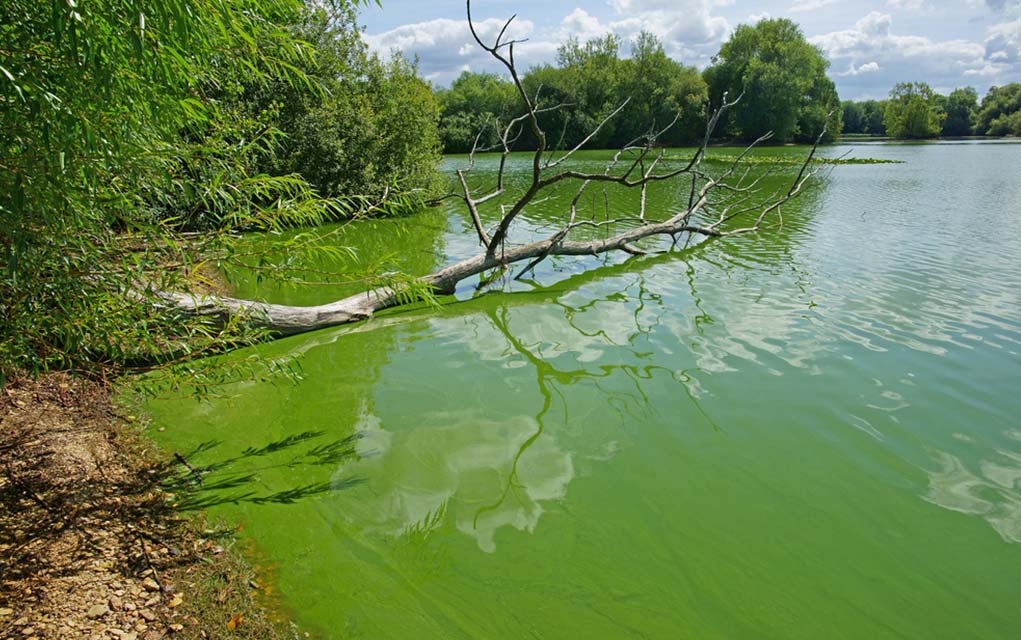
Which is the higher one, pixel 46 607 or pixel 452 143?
pixel 452 143

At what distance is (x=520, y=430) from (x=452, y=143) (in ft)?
159

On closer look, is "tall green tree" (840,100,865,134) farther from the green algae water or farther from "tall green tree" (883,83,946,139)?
the green algae water

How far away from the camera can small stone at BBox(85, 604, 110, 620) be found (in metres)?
2.54

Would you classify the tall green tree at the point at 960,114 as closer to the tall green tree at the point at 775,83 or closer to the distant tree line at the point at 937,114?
the distant tree line at the point at 937,114

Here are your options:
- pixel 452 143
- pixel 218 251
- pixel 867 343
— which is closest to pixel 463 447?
pixel 218 251

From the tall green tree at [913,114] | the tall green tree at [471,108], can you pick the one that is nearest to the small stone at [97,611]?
the tall green tree at [471,108]

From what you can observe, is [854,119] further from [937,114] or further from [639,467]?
[639,467]

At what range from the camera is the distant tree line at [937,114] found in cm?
7181

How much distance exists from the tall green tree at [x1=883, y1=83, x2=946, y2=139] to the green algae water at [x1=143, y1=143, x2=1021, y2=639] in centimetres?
8063

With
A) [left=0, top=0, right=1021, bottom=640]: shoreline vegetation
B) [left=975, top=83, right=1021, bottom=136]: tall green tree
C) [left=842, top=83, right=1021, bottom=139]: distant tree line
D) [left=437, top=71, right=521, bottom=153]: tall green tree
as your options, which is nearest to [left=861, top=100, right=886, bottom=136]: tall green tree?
[left=842, top=83, right=1021, bottom=139]: distant tree line

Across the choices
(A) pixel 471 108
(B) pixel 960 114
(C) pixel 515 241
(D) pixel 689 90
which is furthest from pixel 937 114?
(C) pixel 515 241

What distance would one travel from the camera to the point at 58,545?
287cm

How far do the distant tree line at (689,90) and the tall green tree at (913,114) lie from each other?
51.6 feet

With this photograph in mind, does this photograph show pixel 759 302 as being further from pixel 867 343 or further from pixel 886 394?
pixel 886 394
